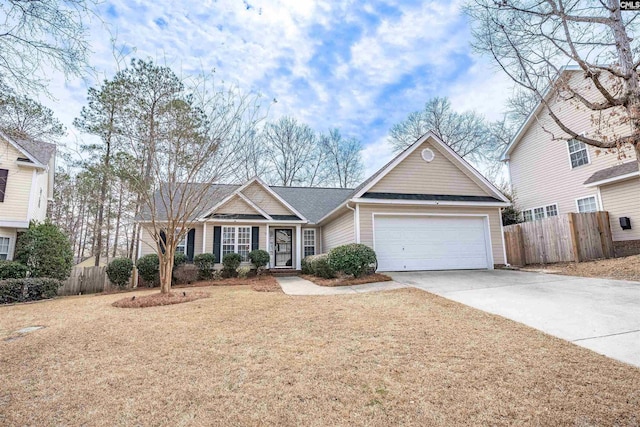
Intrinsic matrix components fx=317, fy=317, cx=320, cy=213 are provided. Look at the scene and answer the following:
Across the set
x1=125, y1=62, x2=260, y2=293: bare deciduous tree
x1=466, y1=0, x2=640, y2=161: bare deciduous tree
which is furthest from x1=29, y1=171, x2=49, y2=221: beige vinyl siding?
Result: x1=466, y1=0, x2=640, y2=161: bare deciduous tree

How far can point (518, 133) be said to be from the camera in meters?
17.8

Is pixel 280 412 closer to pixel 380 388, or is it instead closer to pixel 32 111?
pixel 380 388

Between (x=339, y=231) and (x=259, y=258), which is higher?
(x=339, y=231)

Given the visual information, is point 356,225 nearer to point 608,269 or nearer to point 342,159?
point 608,269

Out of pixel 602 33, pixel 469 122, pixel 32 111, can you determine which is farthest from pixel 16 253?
pixel 469 122

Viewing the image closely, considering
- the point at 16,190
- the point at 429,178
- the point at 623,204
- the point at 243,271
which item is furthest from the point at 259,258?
the point at 623,204

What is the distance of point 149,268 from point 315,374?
1205 cm

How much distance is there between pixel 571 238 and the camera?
1209 centimetres

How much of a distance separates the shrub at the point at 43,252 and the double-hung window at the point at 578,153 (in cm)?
2247

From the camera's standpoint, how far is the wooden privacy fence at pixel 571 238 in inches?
477

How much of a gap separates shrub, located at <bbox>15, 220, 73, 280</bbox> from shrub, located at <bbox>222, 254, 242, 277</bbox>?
19.9 ft

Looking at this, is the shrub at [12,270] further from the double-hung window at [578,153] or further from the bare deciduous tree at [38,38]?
the double-hung window at [578,153]

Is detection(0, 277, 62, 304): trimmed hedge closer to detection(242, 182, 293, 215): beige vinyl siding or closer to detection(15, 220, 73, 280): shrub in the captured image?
detection(15, 220, 73, 280): shrub

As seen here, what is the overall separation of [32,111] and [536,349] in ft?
26.1
